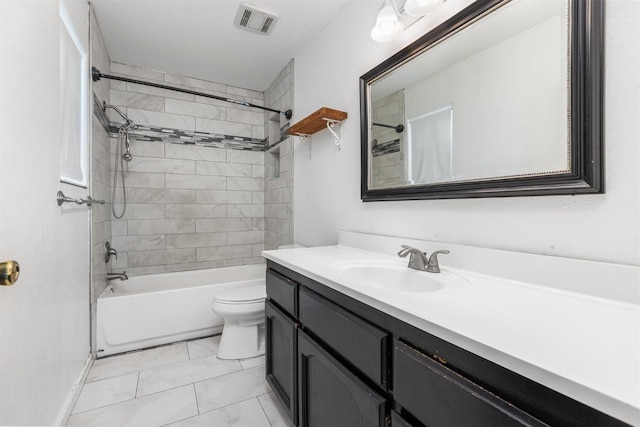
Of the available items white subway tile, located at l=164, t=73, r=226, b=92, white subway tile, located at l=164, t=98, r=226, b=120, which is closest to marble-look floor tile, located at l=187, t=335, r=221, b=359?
white subway tile, located at l=164, t=98, r=226, b=120

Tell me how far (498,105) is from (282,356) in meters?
1.41

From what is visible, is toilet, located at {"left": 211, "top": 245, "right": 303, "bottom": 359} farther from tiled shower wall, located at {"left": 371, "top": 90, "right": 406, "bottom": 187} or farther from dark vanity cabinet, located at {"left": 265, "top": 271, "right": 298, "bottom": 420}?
tiled shower wall, located at {"left": 371, "top": 90, "right": 406, "bottom": 187}

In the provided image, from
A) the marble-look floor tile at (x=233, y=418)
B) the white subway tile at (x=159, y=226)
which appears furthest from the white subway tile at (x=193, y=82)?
the marble-look floor tile at (x=233, y=418)

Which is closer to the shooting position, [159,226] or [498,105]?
[498,105]

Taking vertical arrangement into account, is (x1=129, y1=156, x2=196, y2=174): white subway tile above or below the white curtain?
above

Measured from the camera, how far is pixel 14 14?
2.75ft

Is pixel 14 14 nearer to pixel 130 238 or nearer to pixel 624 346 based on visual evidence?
pixel 624 346

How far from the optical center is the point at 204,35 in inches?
85.4

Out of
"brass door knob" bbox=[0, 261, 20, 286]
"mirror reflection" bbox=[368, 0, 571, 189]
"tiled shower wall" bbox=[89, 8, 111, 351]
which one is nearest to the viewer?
"brass door knob" bbox=[0, 261, 20, 286]

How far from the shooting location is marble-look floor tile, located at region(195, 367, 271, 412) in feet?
4.95

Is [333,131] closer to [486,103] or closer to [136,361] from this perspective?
[486,103]

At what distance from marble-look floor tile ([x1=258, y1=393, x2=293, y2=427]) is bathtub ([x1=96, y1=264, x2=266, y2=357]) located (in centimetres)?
94

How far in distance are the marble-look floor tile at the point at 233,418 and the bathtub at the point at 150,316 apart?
93cm

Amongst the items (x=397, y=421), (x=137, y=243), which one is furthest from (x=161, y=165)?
(x=397, y=421)
